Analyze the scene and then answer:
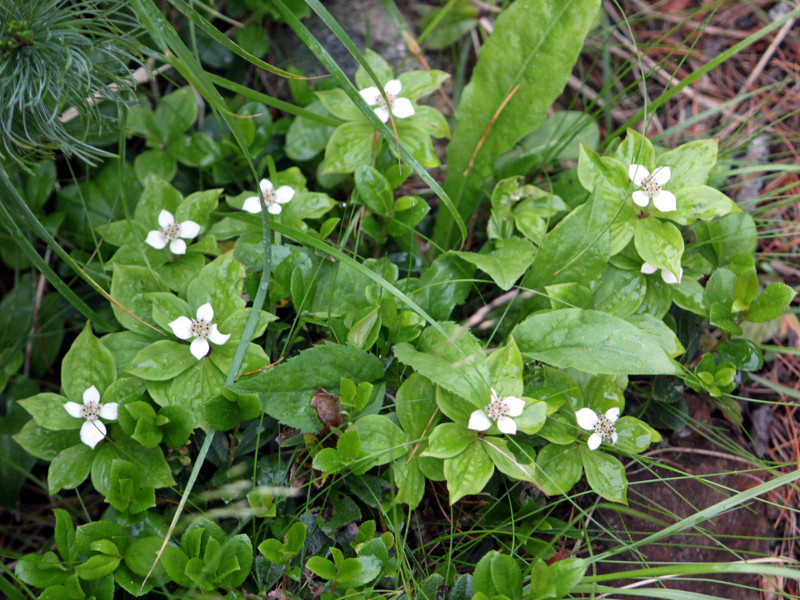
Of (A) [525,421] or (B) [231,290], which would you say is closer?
(A) [525,421]

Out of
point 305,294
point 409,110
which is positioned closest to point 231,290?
point 305,294

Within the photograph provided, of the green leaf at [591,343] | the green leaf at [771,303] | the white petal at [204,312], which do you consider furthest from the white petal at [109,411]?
the green leaf at [771,303]

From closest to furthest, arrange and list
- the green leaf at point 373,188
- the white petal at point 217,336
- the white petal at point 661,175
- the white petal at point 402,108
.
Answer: the white petal at point 217,336 < the white petal at point 661,175 < the green leaf at point 373,188 < the white petal at point 402,108

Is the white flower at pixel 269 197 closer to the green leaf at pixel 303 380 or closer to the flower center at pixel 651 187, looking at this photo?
the green leaf at pixel 303 380

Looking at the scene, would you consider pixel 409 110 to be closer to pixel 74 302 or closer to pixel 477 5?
pixel 477 5

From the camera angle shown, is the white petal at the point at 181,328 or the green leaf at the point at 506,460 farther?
the white petal at the point at 181,328
